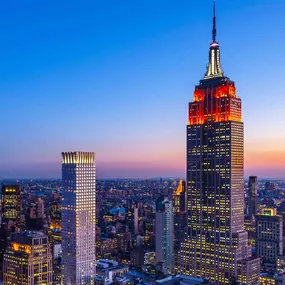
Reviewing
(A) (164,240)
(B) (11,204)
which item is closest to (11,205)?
(B) (11,204)

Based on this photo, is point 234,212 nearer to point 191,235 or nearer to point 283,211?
point 191,235

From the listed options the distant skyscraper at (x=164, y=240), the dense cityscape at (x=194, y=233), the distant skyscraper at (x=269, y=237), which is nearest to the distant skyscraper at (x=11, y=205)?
the dense cityscape at (x=194, y=233)

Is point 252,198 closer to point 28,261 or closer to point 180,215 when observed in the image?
point 180,215

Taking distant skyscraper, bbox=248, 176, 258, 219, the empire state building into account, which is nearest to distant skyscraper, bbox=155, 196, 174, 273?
the empire state building

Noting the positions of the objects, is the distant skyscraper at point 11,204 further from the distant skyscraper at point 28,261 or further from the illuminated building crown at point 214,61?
the illuminated building crown at point 214,61

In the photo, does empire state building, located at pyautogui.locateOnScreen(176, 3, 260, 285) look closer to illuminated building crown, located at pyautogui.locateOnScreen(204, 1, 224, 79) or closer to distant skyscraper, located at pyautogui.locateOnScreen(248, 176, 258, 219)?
illuminated building crown, located at pyautogui.locateOnScreen(204, 1, 224, 79)

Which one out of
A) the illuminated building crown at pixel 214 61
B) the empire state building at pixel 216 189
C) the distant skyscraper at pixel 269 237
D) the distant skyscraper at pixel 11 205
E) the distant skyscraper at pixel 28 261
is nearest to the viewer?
the distant skyscraper at pixel 28 261
